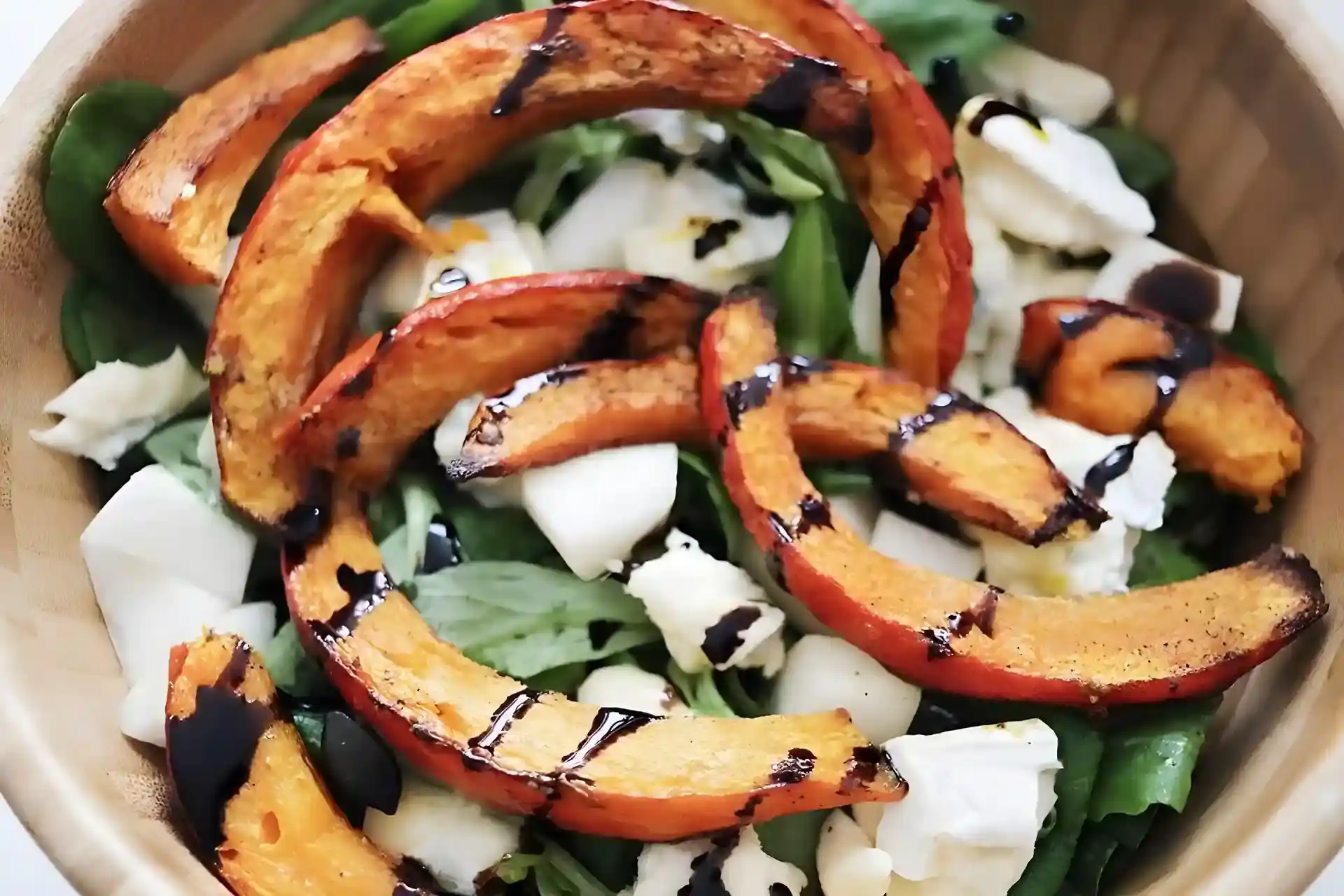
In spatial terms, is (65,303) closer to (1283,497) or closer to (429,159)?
(429,159)

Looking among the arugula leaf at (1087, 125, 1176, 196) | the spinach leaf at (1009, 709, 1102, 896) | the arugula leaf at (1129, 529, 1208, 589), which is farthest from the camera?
the arugula leaf at (1087, 125, 1176, 196)

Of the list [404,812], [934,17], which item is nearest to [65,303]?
[404,812]

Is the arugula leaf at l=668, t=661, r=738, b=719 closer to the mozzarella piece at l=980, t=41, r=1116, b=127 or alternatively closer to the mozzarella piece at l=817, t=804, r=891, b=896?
the mozzarella piece at l=817, t=804, r=891, b=896

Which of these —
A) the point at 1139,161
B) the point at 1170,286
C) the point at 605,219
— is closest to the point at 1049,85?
the point at 1139,161

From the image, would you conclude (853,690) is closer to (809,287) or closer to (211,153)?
(809,287)

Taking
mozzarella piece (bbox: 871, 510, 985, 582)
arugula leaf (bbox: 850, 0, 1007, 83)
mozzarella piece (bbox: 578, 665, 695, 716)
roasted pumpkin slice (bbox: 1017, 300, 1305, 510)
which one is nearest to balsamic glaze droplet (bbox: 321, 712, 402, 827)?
mozzarella piece (bbox: 578, 665, 695, 716)
